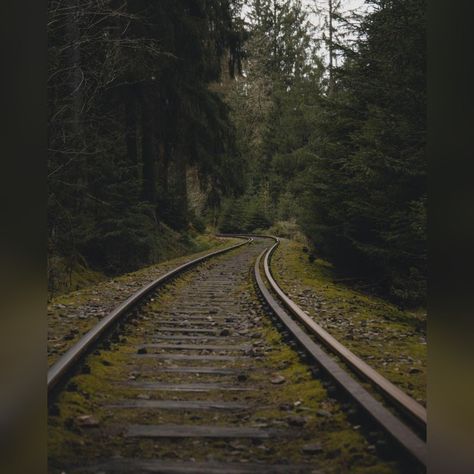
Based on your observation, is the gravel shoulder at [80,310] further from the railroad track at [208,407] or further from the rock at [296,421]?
the rock at [296,421]

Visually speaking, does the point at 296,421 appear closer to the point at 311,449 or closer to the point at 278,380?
the point at 311,449

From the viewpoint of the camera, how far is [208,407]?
12.3 ft

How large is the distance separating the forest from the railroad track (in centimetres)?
351

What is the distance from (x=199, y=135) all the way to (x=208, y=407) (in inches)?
638

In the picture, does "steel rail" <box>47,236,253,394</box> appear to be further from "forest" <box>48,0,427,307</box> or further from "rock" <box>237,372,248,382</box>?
"forest" <box>48,0,427,307</box>

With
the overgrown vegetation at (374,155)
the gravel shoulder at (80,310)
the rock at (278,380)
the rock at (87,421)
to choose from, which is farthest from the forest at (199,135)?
the rock at (87,421)

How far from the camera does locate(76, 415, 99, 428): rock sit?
340cm

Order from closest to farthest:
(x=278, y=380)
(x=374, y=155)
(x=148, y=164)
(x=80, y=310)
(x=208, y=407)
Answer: (x=208, y=407), (x=278, y=380), (x=80, y=310), (x=374, y=155), (x=148, y=164)

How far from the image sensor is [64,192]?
30.2 feet
